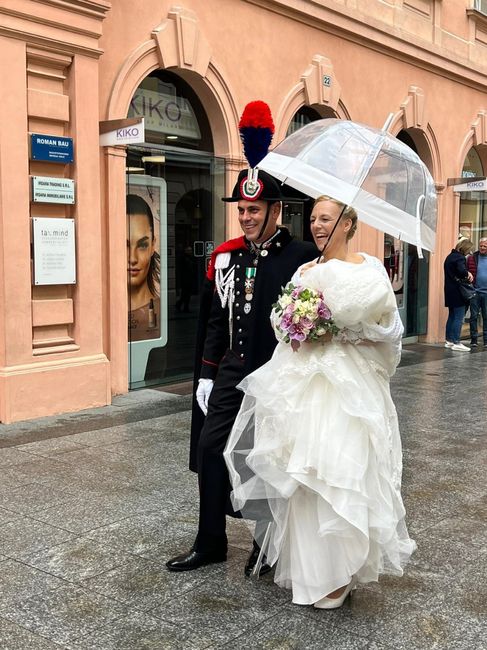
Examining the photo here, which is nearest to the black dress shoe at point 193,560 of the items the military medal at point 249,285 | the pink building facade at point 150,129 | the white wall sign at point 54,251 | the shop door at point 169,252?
the military medal at point 249,285

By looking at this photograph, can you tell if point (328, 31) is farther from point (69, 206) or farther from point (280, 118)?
point (69, 206)

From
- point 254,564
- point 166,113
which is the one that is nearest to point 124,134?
point 166,113

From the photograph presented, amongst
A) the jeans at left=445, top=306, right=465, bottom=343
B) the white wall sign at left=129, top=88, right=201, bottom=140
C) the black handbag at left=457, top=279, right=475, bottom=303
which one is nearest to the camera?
the white wall sign at left=129, top=88, right=201, bottom=140

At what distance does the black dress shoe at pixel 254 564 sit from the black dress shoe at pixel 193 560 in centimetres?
16

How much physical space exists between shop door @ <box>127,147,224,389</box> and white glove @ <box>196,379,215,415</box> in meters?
4.78

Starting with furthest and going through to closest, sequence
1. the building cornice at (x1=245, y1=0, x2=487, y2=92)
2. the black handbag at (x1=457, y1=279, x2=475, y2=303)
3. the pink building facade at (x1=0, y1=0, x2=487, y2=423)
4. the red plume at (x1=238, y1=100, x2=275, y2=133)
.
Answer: the black handbag at (x1=457, y1=279, x2=475, y2=303) → the building cornice at (x1=245, y1=0, x2=487, y2=92) → the pink building facade at (x1=0, y1=0, x2=487, y2=423) → the red plume at (x1=238, y1=100, x2=275, y2=133)

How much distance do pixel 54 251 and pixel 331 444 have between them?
4737mm

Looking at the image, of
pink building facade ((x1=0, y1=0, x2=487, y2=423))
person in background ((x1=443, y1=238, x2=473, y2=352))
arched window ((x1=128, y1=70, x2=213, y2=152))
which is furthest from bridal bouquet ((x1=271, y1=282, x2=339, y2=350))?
person in background ((x1=443, y1=238, x2=473, y2=352))

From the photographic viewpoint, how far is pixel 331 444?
3180mm

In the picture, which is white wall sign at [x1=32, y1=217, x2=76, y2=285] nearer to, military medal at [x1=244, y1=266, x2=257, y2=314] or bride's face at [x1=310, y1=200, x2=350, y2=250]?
military medal at [x1=244, y1=266, x2=257, y2=314]

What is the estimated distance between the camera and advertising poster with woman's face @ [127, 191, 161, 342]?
339 inches

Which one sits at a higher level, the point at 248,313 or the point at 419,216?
the point at 419,216

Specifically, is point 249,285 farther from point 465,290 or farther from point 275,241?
point 465,290

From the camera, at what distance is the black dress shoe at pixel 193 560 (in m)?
3.76
